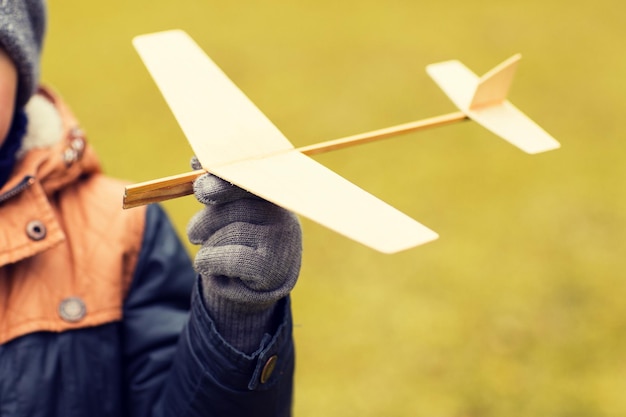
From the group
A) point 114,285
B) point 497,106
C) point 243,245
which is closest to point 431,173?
point 497,106

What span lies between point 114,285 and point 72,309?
0.06 m

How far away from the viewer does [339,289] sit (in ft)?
5.52

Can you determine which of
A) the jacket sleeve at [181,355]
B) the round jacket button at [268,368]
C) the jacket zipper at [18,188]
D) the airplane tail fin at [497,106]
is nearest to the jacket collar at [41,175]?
the jacket zipper at [18,188]

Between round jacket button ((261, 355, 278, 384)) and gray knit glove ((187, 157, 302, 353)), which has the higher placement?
gray knit glove ((187, 157, 302, 353))

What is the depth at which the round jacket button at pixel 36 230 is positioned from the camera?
79cm

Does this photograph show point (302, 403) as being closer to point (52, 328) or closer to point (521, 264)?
point (521, 264)

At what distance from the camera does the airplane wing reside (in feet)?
1.86

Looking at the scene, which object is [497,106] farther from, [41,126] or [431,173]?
[431,173]

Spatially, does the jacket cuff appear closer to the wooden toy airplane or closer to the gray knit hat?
the wooden toy airplane

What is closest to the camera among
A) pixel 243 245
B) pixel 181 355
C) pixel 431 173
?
pixel 243 245

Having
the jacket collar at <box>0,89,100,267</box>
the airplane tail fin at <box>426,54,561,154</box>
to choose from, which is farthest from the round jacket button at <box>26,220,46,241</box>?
the airplane tail fin at <box>426,54,561,154</box>

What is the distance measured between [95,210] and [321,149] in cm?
34

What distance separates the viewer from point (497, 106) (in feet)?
2.85

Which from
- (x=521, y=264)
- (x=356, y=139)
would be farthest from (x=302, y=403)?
(x=356, y=139)
